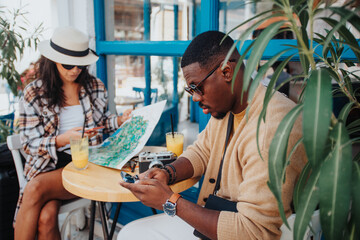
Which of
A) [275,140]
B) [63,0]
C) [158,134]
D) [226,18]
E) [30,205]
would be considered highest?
[63,0]

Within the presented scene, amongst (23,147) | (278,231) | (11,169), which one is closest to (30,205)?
(23,147)

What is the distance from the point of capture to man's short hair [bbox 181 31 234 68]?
1284 mm

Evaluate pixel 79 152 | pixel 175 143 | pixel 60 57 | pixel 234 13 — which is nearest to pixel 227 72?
pixel 175 143

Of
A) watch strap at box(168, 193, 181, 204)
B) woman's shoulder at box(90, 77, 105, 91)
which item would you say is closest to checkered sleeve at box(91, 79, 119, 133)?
woman's shoulder at box(90, 77, 105, 91)

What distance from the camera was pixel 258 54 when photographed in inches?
27.3

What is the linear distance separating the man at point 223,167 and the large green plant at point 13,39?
2035 mm

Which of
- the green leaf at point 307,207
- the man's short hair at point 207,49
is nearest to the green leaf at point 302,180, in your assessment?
the green leaf at point 307,207

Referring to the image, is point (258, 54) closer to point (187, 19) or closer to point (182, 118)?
point (187, 19)

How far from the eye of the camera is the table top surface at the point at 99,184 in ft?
4.54

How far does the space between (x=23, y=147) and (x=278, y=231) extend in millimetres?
1712

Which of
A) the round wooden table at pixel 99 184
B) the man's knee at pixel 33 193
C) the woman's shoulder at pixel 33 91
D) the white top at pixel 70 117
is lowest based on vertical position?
the man's knee at pixel 33 193

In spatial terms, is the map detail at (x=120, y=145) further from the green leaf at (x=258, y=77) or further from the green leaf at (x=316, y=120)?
the green leaf at (x=316, y=120)

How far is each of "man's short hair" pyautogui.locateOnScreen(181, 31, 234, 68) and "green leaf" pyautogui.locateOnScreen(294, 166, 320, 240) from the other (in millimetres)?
744

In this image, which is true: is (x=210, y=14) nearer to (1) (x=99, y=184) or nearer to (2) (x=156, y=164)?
(2) (x=156, y=164)
